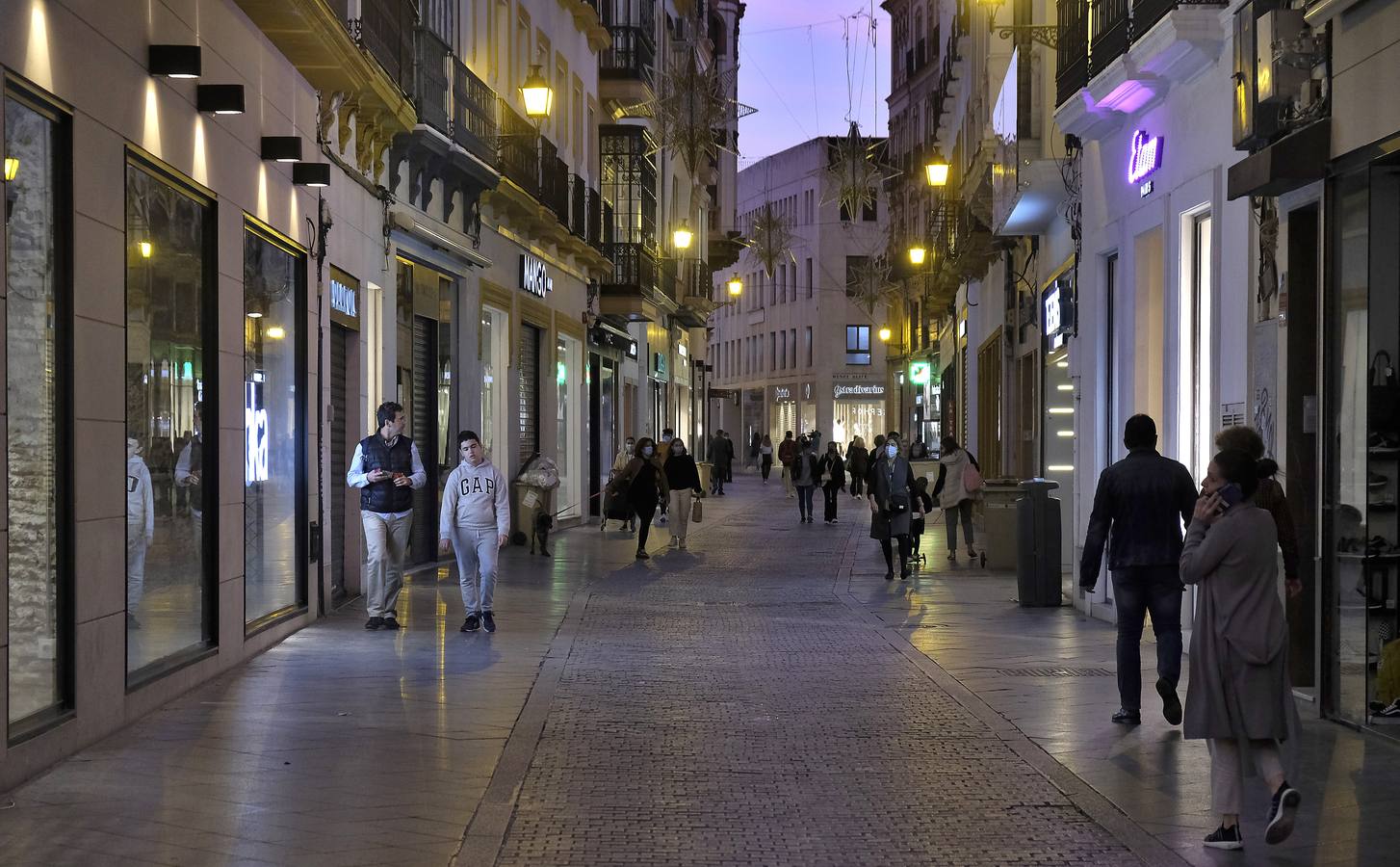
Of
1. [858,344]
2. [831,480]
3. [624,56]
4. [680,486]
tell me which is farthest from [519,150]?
[858,344]

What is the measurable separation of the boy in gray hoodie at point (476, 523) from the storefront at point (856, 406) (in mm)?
72355

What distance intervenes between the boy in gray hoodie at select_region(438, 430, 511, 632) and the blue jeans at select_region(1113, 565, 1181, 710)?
6236 millimetres

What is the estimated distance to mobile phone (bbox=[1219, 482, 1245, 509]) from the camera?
7527 millimetres

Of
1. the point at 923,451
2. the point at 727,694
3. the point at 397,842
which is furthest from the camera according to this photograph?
the point at 923,451

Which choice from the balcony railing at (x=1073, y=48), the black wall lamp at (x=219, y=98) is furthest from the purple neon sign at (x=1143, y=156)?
the black wall lamp at (x=219, y=98)

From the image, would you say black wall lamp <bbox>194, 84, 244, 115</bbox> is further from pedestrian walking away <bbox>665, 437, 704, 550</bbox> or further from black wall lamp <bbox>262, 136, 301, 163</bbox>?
pedestrian walking away <bbox>665, 437, 704, 550</bbox>

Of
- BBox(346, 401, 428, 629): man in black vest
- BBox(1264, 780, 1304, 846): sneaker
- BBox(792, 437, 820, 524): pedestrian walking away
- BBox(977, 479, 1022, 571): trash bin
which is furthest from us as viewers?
BBox(792, 437, 820, 524): pedestrian walking away

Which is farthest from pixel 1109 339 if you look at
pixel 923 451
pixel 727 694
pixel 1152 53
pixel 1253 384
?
→ pixel 923 451

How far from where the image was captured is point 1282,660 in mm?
7402

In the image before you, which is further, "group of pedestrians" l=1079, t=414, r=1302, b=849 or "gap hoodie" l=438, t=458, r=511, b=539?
"gap hoodie" l=438, t=458, r=511, b=539

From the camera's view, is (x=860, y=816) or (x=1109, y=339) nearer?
(x=860, y=816)

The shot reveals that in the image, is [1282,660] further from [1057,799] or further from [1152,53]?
[1152,53]

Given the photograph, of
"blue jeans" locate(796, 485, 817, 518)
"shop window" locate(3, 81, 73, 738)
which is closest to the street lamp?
"blue jeans" locate(796, 485, 817, 518)

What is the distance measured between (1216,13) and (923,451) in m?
27.7
